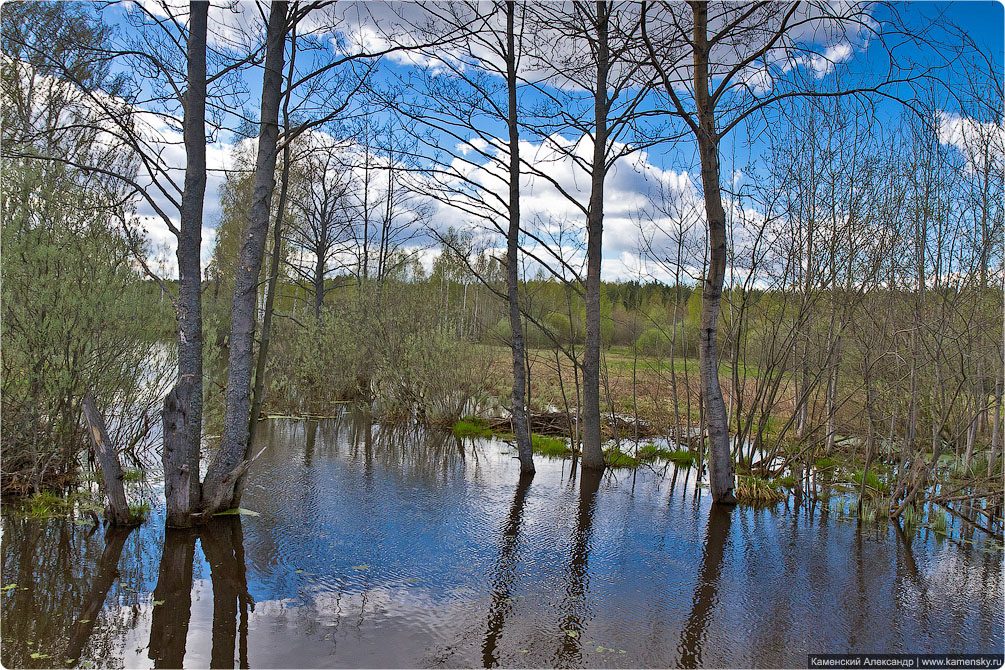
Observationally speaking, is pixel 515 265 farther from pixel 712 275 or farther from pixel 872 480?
pixel 872 480

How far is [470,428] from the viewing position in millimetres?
14422

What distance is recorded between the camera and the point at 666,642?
4539mm

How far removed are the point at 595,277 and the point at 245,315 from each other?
18.6 feet

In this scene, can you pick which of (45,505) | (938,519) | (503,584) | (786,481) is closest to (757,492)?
(786,481)

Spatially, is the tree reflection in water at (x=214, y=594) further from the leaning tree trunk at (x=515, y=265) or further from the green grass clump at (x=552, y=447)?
the green grass clump at (x=552, y=447)

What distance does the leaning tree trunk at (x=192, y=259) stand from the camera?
651 centimetres

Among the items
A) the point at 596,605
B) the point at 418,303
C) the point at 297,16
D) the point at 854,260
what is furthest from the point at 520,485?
the point at 418,303

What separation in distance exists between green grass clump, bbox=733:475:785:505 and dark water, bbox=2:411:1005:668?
0.39 metres

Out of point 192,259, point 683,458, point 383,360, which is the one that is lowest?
point 683,458

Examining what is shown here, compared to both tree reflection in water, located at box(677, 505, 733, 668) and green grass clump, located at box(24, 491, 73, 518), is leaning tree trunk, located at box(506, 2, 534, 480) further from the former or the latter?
green grass clump, located at box(24, 491, 73, 518)

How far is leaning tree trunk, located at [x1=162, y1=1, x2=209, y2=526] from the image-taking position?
21.4ft

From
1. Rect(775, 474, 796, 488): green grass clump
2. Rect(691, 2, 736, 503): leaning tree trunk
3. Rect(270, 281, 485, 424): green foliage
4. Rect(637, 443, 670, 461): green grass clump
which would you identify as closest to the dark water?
Rect(691, 2, 736, 503): leaning tree trunk

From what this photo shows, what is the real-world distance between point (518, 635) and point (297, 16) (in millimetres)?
6533

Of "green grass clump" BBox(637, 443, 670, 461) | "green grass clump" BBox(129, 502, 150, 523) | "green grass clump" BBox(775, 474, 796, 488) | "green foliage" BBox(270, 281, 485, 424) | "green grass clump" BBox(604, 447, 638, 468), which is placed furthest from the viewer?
"green foliage" BBox(270, 281, 485, 424)
